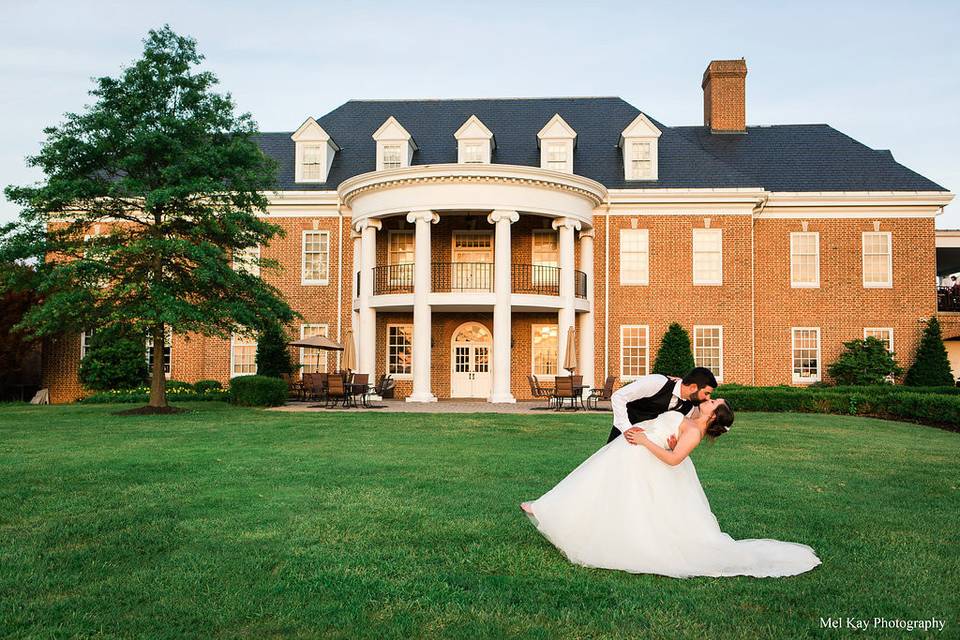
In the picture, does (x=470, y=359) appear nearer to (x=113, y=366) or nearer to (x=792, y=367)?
(x=792, y=367)

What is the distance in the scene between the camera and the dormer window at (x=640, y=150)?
2728cm

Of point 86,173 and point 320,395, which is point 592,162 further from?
point 86,173

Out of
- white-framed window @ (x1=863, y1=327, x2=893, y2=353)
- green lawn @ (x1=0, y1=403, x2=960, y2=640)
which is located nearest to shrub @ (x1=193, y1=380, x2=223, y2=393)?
green lawn @ (x1=0, y1=403, x2=960, y2=640)

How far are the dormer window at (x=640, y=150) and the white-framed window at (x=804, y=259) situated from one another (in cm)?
588

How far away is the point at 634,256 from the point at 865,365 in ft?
29.0

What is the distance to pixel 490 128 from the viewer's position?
2969 cm

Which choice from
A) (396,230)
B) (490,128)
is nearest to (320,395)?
(396,230)

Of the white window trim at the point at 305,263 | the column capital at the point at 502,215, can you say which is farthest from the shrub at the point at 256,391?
the column capital at the point at 502,215

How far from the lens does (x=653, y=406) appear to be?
19.8ft

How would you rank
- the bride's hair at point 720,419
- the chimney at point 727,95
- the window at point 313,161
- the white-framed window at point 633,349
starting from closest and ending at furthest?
1. the bride's hair at point 720,419
2. the white-framed window at point 633,349
3. the window at point 313,161
4. the chimney at point 727,95

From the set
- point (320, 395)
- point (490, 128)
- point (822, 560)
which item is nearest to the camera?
point (822, 560)

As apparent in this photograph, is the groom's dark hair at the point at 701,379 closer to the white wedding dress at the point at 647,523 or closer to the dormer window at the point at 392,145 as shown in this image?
the white wedding dress at the point at 647,523

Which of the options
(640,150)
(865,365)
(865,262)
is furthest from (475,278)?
(865,262)

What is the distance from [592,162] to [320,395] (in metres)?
13.4
